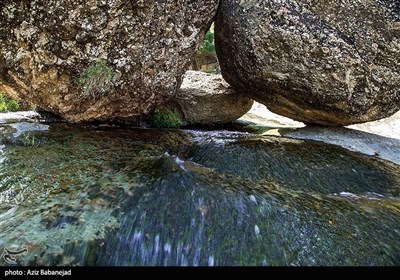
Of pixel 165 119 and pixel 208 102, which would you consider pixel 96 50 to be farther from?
pixel 208 102

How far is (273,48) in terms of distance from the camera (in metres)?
7.01

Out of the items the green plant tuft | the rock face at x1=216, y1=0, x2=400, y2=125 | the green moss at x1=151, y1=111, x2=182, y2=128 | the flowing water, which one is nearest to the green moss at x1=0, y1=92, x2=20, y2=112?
the green moss at x1=151, y1=111, x2=182, y2=128

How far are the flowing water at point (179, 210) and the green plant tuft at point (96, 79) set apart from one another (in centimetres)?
104

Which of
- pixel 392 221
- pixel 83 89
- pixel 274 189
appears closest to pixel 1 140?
pixel 83 89

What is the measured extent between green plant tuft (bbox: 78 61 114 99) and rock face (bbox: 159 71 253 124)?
326 centimetres

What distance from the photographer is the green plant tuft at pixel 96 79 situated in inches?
230

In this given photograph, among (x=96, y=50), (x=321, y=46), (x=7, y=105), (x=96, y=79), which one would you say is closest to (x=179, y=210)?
(x=96, y=79)

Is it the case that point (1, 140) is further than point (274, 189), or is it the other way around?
point (1, 140)

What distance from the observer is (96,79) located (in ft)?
19.6

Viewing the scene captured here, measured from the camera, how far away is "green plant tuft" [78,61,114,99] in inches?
230

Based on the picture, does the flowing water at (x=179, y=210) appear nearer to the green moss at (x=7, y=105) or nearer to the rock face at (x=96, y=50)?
the rock face at (x=96, y=50)

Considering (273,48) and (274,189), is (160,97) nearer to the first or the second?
(273,48)

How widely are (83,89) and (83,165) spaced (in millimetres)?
1613

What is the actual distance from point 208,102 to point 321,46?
3787 mm
